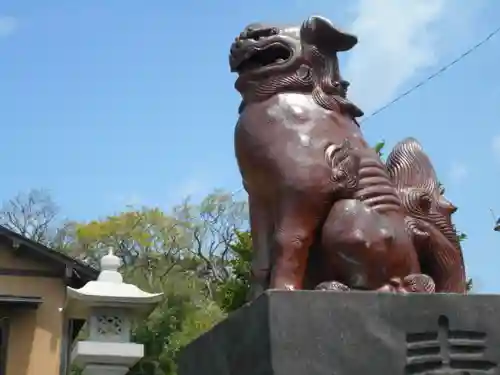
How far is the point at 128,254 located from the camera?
72.9 feet

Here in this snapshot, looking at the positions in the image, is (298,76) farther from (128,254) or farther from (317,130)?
(128,254)

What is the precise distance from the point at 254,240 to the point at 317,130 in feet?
1.80

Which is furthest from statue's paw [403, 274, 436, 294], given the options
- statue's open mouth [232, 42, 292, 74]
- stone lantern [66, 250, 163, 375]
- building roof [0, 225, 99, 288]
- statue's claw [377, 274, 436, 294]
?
building roof [0, 225, 99, 288]

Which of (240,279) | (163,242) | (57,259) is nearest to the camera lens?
(57,259)

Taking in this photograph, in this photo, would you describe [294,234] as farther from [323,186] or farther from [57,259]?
[57,259]

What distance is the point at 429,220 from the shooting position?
3582mm

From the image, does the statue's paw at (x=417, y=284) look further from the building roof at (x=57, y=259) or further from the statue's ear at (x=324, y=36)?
the building roof at (x=57, y=259)

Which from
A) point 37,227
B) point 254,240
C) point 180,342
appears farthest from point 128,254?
point 254,240

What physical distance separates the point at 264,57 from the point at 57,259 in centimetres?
780

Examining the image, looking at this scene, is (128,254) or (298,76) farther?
(128,254)

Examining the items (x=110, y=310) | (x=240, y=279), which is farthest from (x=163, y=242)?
(x=110, y=310)

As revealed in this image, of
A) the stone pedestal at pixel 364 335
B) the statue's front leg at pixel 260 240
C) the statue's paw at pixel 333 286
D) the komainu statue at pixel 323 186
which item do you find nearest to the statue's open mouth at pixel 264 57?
the komainu statue at pixel 323 186

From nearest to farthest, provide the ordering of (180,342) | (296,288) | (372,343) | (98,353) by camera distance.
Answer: (372,343)
(296,288)
(98,353)
(180,342)

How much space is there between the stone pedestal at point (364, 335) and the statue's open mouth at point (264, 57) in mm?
1167
